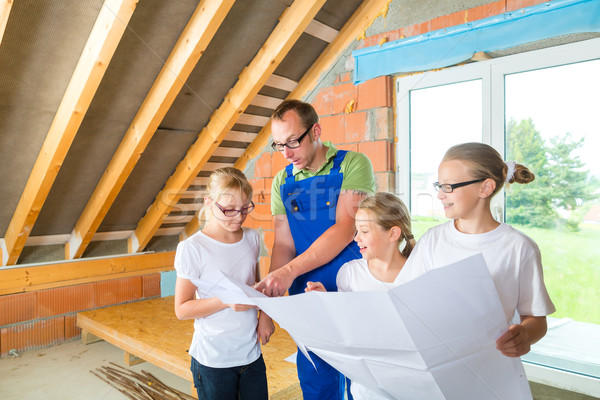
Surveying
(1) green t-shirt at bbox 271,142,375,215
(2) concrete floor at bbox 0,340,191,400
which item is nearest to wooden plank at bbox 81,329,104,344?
(2) concrete floor at bbox 0,340,191,400

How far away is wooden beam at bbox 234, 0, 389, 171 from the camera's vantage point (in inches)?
101

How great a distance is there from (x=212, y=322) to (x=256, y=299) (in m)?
0.65

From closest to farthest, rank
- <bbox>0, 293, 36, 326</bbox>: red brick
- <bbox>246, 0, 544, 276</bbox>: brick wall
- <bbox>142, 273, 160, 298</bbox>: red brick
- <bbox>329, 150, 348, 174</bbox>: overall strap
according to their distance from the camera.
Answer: <bbox>329, 150, 348, 174</bbox>: overall strap, <bbox>246, 0, 544, 276</bbox>: brick wall, <bbox>0, 293, 36, 326</bbox>: red brick, <bbox>142, 273, 160, 298</bbox>: red brick

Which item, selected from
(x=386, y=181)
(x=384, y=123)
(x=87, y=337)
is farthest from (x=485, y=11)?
(x=87, y=337)

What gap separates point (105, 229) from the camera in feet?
10.7

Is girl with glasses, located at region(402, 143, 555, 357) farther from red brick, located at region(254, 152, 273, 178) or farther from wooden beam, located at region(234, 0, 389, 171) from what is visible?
red brick, located at region(254, 152, 273, 178)

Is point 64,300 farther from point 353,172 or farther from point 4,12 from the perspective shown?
point 353,172

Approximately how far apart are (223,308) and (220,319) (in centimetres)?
5

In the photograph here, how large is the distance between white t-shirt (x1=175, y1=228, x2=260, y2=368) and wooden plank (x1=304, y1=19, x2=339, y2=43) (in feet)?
5.94

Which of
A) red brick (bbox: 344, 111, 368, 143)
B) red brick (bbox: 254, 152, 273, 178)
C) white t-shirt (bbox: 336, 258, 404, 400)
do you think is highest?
red brick (bbox: 344, 111, 368, 143)

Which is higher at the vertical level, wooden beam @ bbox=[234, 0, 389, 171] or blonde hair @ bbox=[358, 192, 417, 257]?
wooden beam @ bbox=[234, 0, 389, 171]

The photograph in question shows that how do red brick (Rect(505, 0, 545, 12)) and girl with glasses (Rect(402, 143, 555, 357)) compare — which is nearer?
girl with glasses (Rect(402, 143, 555, 357))

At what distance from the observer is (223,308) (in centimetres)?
115

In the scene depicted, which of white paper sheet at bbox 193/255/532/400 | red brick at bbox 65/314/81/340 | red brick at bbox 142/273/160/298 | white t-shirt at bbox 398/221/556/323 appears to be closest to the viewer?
white paper sheet at bbox 193/255/532/400
